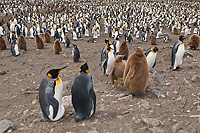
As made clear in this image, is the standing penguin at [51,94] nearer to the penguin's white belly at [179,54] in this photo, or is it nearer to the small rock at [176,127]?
the small rock at [176,127]

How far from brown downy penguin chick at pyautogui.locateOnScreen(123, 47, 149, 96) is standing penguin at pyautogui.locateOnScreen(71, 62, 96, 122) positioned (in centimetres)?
122

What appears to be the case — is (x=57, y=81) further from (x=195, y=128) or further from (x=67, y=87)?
(x=195, y=128)

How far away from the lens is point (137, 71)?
4023mm

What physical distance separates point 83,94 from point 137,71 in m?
1.50

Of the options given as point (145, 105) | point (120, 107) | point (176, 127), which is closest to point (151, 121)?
point (176, 127)

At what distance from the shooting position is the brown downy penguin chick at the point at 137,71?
158 inches

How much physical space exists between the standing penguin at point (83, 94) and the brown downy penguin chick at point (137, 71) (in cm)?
122

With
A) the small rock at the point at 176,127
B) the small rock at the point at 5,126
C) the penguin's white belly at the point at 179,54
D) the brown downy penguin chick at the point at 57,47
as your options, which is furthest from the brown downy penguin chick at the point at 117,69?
the brown downy penguin chick at the point at 57,47

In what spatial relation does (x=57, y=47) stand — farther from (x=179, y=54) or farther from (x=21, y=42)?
(x=179, y=54)

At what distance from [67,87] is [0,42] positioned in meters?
8.37

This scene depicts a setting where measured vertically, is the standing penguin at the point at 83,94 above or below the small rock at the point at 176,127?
above

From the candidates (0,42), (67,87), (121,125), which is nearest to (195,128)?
(121,125)

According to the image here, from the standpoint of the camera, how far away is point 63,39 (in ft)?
52.0

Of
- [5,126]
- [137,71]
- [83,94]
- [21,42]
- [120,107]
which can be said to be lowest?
[5,126]
